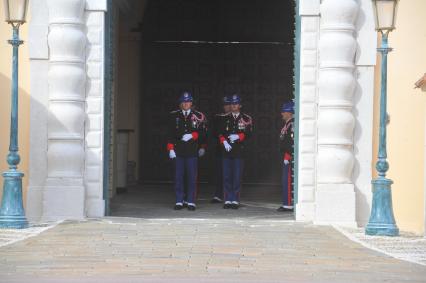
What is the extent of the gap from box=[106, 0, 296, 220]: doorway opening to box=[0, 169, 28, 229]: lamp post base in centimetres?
806

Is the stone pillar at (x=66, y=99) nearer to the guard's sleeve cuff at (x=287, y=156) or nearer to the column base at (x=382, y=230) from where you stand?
the guard's sleeve cuff at (x=287, y=156)

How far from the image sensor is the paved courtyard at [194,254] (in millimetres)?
10125

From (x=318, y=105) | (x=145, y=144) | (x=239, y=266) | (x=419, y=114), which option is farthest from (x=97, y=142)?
(x=145, y=144)

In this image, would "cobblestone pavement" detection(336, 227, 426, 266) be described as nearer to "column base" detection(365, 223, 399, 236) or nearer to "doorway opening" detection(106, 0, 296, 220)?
"column base" detection(365, 223, 399, 236)

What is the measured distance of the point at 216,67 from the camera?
22.4m

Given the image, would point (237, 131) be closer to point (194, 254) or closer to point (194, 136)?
point (194, 136)

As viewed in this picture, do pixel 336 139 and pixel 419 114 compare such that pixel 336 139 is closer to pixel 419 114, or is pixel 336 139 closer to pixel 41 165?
pixel 419 114

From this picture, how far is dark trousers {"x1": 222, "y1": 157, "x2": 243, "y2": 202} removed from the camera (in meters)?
17.6

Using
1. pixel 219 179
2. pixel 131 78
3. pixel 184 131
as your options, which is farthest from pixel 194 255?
pixel 131 78

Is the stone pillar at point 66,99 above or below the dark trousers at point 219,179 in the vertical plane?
above

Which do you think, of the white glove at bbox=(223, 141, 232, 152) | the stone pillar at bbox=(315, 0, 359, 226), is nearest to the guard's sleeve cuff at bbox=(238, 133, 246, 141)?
the white glove at bbox=(223, 141, 232, 152)

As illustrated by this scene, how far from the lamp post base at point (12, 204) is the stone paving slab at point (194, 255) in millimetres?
456

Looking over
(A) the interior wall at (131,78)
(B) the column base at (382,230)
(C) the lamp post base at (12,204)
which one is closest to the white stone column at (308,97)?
(B) the column base at (382,230)

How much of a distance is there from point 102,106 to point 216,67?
23.5ft
